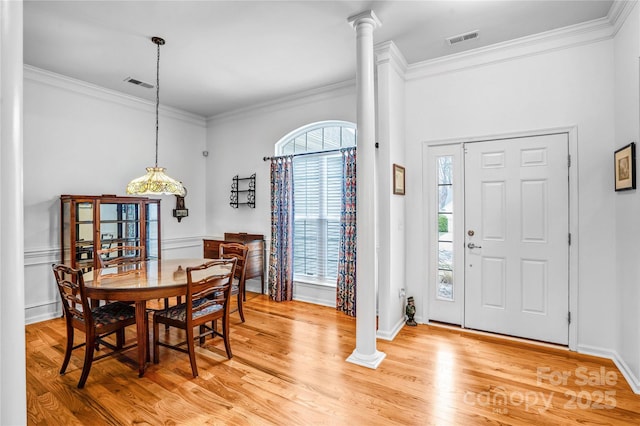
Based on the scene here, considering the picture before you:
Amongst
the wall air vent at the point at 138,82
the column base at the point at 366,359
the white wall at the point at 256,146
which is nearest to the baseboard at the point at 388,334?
the column base at the point at 366,359

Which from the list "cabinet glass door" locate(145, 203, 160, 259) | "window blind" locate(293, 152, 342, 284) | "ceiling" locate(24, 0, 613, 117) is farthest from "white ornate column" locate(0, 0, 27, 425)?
"cabinet glass door" locate(145, 203, 160, 259)

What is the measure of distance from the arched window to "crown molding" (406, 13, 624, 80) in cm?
116

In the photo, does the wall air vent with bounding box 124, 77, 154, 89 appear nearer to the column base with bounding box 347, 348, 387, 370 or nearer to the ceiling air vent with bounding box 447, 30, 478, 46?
the ceiling air vent with bounding box 447, 30, 478, 46

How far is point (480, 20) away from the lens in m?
2.82

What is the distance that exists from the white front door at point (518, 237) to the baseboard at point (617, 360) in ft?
0.52

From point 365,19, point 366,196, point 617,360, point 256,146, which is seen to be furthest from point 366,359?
point 256,146

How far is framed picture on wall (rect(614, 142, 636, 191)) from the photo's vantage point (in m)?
2.38

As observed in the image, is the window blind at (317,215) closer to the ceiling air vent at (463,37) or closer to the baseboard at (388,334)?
the baseboard at (388,334)

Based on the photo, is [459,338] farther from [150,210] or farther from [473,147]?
[150,210]

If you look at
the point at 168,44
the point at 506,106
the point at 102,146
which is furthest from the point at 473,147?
the point at 102,146

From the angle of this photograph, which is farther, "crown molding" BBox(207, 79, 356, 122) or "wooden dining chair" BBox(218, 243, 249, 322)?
"crown molding" BBox(207, 79, 356, 122)

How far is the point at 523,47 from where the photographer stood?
123 inches

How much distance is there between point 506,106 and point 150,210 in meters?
4.68

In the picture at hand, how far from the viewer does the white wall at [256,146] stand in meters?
4.45
